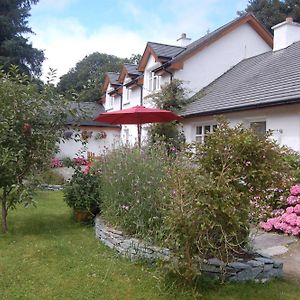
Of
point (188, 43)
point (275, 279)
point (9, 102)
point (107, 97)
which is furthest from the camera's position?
point (107, 97)

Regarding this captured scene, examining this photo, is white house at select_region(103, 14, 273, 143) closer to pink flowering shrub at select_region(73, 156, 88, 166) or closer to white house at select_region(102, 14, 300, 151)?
white house at select_region(102, 14, 300, 151)

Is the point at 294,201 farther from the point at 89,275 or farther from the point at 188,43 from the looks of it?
the point at 188,43

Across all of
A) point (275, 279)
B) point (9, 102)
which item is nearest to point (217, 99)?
point (9, 102)

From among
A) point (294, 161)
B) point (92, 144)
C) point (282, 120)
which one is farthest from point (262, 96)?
point (92, 144)

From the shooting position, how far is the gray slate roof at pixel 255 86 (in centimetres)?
1101

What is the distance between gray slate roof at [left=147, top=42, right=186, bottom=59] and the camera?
18.5 metres

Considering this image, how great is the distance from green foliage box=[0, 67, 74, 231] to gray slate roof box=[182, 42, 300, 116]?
20.3 ft

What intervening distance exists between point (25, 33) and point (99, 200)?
28.8m

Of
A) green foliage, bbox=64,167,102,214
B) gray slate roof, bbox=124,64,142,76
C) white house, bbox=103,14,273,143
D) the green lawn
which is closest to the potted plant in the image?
green foliage, bbox=64,167,102,214

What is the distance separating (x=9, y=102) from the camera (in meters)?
6.95

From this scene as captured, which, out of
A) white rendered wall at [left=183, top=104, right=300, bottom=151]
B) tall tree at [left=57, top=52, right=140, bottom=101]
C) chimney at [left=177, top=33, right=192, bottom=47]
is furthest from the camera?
tall tree at [left=57, top=52, right=140, bottom=101]

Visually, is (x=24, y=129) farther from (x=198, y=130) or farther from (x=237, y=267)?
(x=198, y=130)

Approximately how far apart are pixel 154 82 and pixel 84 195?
Result: 13.0 meters

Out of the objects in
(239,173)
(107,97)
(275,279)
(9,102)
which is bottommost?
(275,279)
